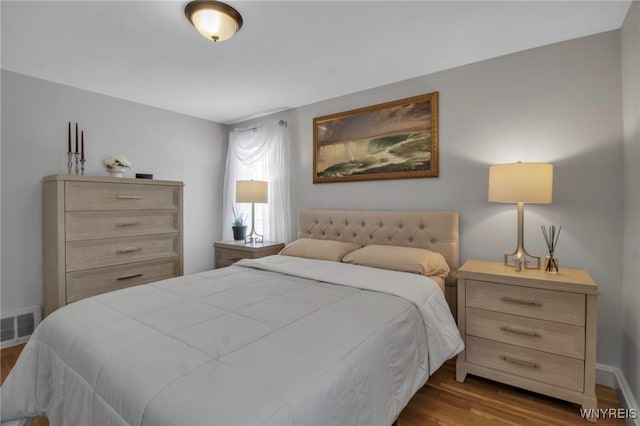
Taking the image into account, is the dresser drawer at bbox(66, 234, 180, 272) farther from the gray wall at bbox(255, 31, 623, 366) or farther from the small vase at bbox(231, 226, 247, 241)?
the gray wall at bbox(255, 31, 623, 366)

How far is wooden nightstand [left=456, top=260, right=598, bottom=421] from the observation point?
171 cm

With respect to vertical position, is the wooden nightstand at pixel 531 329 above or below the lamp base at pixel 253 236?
below

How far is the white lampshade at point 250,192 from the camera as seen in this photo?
3.51 metres

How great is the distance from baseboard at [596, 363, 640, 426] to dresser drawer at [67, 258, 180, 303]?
366 cm

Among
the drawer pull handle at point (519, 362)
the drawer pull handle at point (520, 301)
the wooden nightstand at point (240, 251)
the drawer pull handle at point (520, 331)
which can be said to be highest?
the wooden nightstand at point (240, 251)

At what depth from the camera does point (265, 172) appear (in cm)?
389

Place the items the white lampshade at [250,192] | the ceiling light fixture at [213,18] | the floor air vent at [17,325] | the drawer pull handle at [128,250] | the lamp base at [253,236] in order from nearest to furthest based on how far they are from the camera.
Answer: the ceiling light fixture at [213,18] < the floor air vent at [17,325] < the drawer pull handle at [128,250] < the white lampshade at [250,192] < the lamp base at [253,236]

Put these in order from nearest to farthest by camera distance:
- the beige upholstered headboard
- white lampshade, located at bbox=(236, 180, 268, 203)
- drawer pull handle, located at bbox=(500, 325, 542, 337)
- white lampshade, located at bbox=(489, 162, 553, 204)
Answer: drawer pull handle, located at bbox=(500, 325, 542, 337) < white lampshade, located at bbox=(489, 162, 553, 204) < the beige upholstered headboard < white lampshade, located at bbox=(236, 180, 268, 203)

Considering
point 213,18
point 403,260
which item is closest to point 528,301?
point 403,260

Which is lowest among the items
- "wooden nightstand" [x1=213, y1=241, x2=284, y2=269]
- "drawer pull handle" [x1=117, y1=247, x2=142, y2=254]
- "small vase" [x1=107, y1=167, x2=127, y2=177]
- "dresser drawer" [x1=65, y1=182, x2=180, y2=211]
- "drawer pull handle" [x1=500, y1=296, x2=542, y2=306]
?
"drawer pull handle" [x1=500, y1=296, x2=542, y2=306]

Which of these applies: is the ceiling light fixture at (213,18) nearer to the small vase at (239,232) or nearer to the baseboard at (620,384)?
the small vase at (239,232)

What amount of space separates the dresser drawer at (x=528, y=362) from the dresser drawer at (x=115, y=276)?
114 inches

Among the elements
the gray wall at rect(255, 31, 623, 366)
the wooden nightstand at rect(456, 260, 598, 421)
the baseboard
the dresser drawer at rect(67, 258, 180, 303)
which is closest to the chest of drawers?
the dresser drawer at rect(67, 258, 180, 303)

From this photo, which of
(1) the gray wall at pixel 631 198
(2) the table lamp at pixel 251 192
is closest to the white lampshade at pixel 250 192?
(2) the table lamp at pixel 251 192
